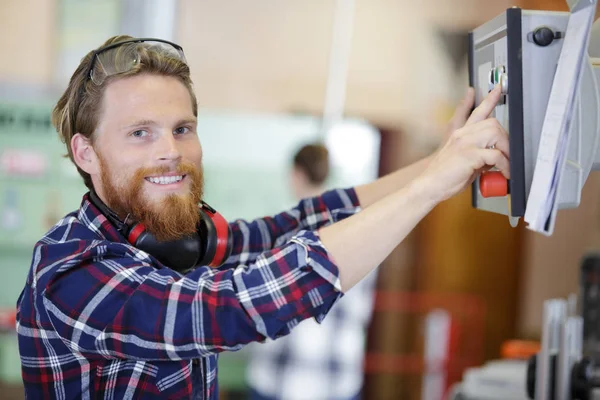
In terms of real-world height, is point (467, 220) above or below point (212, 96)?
below

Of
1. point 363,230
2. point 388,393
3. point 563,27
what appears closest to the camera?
point 363,230

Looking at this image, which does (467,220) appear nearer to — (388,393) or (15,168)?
(388,393)

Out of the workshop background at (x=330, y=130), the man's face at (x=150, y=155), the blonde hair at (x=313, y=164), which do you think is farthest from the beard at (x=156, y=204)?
the workshop background at (x=330, y=130)

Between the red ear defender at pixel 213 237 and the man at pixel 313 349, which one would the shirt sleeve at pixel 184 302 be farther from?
the man at pixel 313 349

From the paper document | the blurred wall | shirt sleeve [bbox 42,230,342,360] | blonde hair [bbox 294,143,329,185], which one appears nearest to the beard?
shirt sleeve [bbox 42,230,342,360]

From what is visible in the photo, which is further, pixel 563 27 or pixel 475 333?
pixel 475 333

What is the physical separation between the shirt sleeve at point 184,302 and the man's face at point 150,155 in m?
0.15

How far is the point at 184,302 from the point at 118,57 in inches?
18.2

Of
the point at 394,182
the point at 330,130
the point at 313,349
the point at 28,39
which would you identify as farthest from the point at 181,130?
the point at 28,39

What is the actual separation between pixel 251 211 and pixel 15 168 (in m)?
1.29

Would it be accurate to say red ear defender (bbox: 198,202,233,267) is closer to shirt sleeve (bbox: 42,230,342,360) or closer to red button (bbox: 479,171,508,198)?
shirt sleeve (bbox: 42,230,342,360)

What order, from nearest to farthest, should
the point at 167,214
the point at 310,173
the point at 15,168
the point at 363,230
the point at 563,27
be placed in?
the point at 363,230 < the point at 563,27 < the point at 167,214 < the point at 310,173 < the point at 15,168

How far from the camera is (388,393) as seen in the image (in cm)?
514

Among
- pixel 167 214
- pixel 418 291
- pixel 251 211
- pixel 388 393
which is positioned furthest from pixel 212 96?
pixel 167 214
